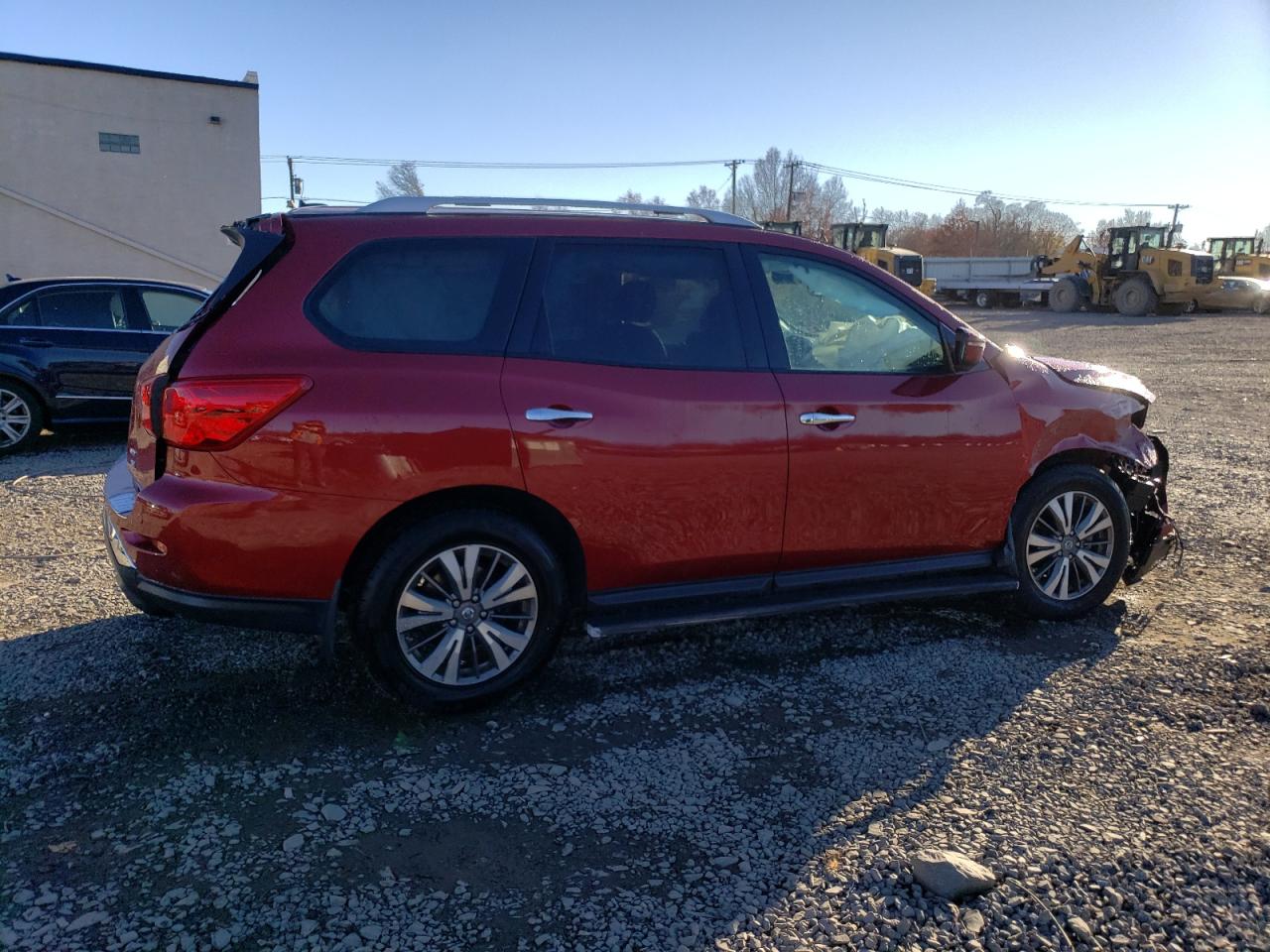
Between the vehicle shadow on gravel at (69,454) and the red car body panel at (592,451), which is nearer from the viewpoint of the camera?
the red car body panel at (592,451)

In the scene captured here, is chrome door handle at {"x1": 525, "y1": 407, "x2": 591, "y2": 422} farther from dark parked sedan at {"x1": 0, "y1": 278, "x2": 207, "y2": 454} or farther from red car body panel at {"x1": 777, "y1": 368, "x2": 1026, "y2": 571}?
dark parked sedan at {"x1": 0, "y1": 278, "x2": 207, "y2": 454}

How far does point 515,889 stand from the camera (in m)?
2.58

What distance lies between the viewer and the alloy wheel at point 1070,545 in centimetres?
443

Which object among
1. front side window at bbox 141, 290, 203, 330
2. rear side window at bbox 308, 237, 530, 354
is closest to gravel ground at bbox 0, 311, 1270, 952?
rear side window at bbox 308, 237, 530, 354

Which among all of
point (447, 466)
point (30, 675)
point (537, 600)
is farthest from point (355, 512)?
point (30, 675)

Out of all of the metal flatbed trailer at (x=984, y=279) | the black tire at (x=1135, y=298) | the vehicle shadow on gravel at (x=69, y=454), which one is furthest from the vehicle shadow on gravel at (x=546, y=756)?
the metal flatbed trailer at (x=984, y=279)

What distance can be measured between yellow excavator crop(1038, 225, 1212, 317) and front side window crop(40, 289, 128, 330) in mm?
31970

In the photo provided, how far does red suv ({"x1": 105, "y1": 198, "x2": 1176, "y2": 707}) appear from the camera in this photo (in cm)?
328

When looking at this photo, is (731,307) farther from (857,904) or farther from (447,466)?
(857,904)

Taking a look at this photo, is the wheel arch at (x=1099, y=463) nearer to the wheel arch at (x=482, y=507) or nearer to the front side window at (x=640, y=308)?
the front side window at (x=640, y=308)

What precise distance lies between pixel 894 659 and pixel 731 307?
1.71 m

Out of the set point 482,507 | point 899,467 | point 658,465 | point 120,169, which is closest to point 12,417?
point 482,507

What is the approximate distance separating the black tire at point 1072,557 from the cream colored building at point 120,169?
931 inches

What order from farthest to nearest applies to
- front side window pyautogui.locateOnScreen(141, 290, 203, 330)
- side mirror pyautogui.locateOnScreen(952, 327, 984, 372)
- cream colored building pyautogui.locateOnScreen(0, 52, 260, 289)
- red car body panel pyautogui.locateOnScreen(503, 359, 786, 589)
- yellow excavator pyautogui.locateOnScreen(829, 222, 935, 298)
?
yellow excavator pyautogui.locateOnScreen(829, 222, 935, 298) < cream colored building pyautogui.locateOnScreen(0, 52, 260, 289) < front side window pyautogui.locateOnScreen(141, 290, 203, 330) < side mirror pyautogui.locateOnScreen(952, 327, 984, 372) < red car body panel pyautogui.locateOnScreen(503, 359, 786, 589)
